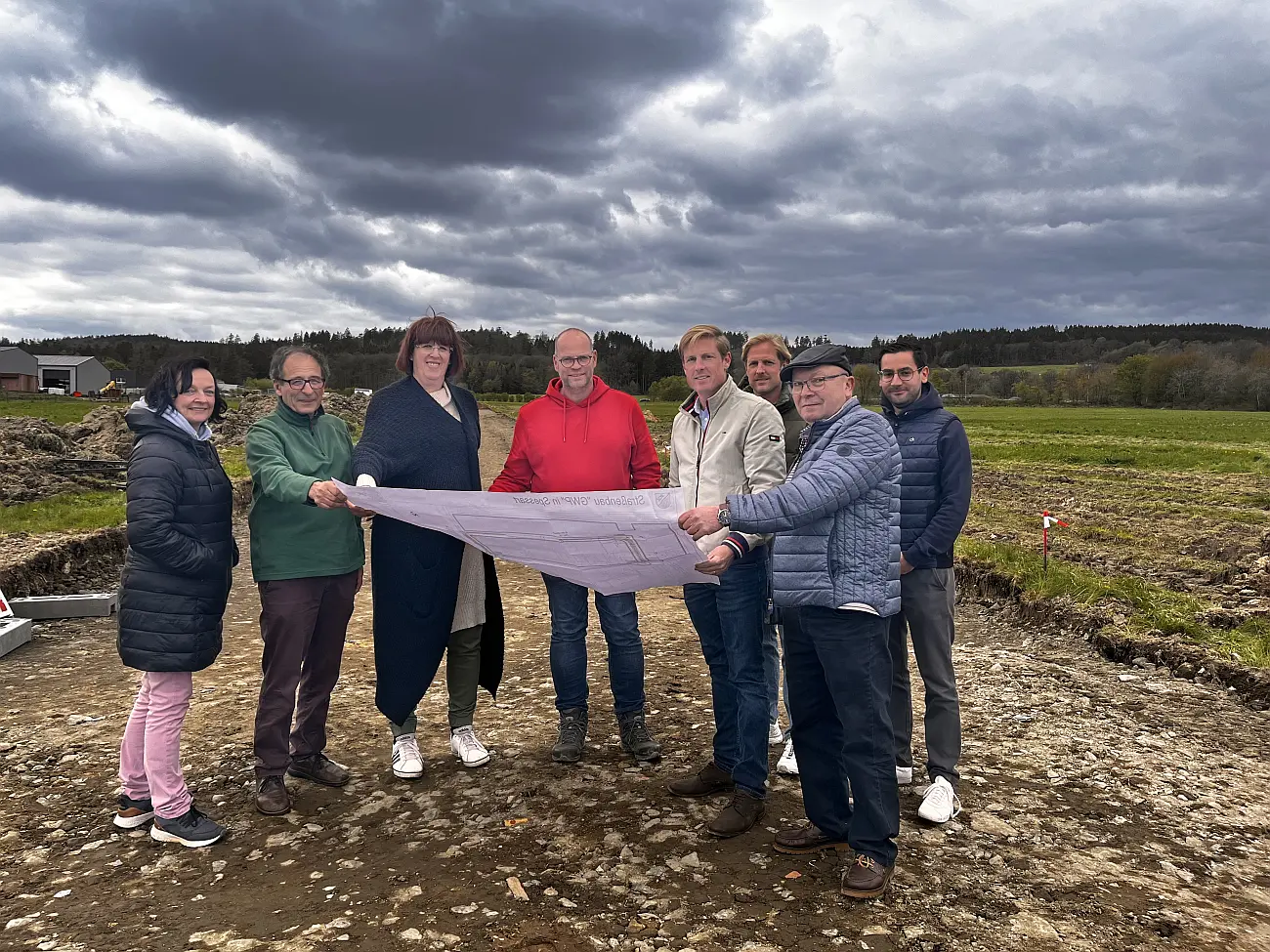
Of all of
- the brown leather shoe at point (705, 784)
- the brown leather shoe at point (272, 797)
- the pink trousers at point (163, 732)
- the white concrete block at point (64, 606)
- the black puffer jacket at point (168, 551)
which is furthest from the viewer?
the white concrete block at point (64, 606)

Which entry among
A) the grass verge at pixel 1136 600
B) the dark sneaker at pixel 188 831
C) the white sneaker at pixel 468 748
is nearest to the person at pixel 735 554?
the white sneaker at pixel 468 748

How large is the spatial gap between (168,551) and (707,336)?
298cm

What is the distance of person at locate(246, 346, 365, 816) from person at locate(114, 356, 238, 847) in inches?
9.7

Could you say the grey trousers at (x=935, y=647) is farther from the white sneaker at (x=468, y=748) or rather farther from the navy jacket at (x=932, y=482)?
the white sneaker at (x=468, y=748)

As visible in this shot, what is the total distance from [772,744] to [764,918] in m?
2.14

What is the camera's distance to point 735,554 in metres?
4.46

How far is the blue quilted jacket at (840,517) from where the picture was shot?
378 centimetres

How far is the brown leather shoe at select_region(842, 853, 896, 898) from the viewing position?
3.89 m

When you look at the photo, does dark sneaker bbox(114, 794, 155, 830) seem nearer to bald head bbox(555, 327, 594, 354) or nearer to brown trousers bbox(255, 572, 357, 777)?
brown trousers bbox(255, 572, 357, 777)

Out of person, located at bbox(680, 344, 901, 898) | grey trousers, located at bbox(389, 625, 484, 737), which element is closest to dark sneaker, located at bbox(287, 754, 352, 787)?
grey trousers, located at bbox(389, 625, 484, 737)

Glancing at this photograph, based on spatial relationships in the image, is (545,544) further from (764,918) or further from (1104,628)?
(1104,628)

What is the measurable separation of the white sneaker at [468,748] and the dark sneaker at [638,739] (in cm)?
90

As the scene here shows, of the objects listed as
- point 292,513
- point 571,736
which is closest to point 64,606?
point 292,513

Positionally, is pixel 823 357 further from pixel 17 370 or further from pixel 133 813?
pixel 17 370
